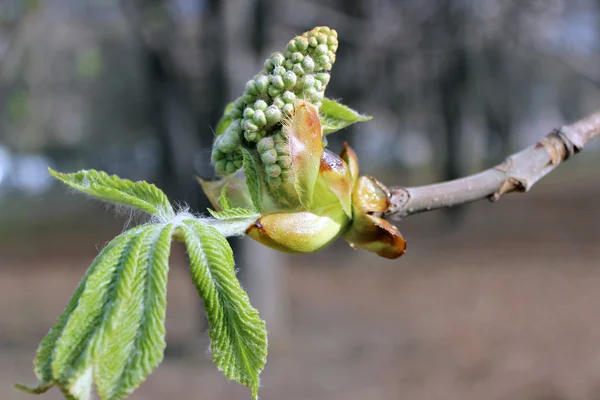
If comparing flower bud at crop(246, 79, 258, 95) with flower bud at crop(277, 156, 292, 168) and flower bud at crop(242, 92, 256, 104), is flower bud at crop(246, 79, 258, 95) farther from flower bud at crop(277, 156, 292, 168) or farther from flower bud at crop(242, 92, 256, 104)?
flower bud at crop(277, 156, 292, 168)

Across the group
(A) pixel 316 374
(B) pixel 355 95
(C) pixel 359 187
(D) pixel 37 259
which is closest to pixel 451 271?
(B) pixel 355 95

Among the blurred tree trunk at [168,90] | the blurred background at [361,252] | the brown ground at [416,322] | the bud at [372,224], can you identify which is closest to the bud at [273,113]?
the bud at [372,224]

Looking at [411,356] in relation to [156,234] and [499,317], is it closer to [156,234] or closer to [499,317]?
[499,317]

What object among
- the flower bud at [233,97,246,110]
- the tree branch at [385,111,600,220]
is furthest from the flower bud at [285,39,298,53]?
the tree branch at [385,111,600,220]

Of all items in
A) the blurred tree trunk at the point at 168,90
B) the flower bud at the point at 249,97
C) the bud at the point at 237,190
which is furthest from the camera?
the blurred tree trunk at the point at 168,90

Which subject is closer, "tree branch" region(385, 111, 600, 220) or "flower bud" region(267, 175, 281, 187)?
"flower bud" region(267, 175, 281, 187)

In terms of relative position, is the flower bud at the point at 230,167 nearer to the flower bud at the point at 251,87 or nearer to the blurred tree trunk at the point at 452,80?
the flower bud at the point at 251,87
